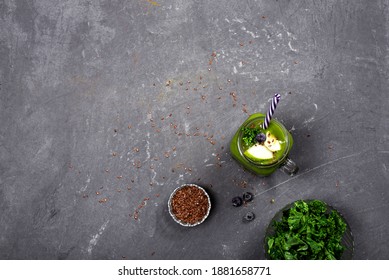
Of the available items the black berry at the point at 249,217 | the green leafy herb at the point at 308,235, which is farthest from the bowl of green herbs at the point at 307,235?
the black berry at the point at 249,217

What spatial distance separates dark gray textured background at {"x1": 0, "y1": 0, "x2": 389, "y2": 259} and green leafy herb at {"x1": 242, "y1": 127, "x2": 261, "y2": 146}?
312mm

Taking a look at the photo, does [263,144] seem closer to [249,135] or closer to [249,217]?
[249,135]

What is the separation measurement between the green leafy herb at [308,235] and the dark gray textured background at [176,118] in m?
0.39

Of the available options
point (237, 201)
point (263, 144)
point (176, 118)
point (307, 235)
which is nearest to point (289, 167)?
point (263, 144)

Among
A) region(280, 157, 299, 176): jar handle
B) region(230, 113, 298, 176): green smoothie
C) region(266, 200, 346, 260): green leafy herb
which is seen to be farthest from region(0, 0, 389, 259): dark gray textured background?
region(266, 200, 346, 260): green leafy herb

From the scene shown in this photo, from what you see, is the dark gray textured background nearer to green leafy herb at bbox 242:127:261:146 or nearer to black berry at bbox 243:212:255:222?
black berry at bbox 243:212:255:222

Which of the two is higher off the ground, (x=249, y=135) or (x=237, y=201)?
(x=249, y=135)

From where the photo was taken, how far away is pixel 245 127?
3453 millimetres

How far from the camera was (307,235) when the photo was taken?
3141 millimetres

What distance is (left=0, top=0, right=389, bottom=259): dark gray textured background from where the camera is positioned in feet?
12.1

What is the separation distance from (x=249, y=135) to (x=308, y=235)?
2.37 ft

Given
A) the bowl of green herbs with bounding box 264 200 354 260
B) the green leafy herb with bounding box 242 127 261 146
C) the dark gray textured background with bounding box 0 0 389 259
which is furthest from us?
the dark gray textured background with bounding box 0 0 389 259

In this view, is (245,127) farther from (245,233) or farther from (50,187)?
(50,187)
